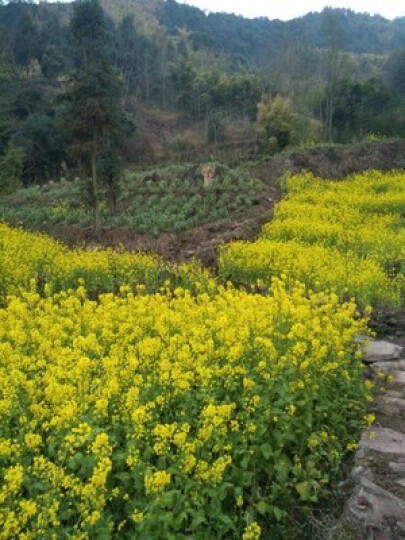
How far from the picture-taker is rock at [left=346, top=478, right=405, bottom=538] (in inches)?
164

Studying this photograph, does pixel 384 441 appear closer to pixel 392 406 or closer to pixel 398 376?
pixel 392 406

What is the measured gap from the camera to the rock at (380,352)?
716 cm

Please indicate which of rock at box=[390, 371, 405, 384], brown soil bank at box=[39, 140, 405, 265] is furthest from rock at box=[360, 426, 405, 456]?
brown soil bank at box=[39, 140, 405, 265]

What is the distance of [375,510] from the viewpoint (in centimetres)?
428

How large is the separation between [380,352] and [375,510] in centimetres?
326

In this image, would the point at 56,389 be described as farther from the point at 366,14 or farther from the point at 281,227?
the point at 366,14

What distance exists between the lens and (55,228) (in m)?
25.2

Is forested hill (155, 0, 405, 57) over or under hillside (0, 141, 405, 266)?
over

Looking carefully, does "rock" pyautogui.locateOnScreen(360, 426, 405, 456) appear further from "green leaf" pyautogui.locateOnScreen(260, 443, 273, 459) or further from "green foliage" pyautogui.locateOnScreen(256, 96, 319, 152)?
"green foliage" pyautogui.locateOnScreen(256, 96, 319, 152)

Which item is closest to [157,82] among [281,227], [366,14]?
[281,227]

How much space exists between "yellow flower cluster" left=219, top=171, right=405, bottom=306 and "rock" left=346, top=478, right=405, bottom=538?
17.2 ft

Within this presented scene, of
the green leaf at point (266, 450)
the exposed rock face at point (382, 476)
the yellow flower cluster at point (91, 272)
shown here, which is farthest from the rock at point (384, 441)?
the yellow flower cluster at point (91, 272)

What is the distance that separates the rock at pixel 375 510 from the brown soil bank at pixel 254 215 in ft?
36.2

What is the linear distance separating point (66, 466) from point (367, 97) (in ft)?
155
